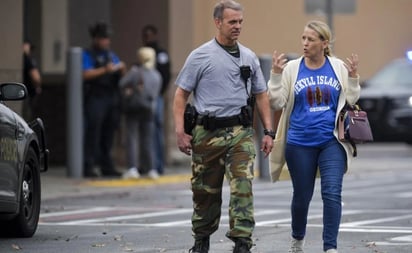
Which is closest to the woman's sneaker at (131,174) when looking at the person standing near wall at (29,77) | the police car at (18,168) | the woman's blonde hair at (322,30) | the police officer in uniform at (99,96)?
the police officer in uniform at (99,96)

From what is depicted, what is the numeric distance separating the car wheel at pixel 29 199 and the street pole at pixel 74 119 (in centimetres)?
683

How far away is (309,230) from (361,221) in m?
1.13

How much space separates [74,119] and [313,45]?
32.0ft

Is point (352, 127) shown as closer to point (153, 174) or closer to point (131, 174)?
point (131, 174)

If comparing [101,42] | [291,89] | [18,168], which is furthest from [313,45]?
[101,42]

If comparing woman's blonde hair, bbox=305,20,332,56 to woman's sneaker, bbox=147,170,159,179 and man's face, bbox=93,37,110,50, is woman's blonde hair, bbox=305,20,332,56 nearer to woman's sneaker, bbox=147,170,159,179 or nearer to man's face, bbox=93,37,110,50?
man's face, bbox=93,37,110,50

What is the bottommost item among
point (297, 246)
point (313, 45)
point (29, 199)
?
point (29, 199)

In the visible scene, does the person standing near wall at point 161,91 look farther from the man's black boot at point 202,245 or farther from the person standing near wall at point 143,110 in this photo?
the man's black boot at point 202,245

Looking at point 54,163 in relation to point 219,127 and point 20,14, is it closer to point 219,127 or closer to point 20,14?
point 20,14

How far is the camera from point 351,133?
953 centimetres

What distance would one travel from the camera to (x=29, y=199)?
39.1ft

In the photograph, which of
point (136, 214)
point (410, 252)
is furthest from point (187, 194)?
point (410, 252)

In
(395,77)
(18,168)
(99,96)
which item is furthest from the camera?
(395,77)

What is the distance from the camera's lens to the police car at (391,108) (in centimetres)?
2766
